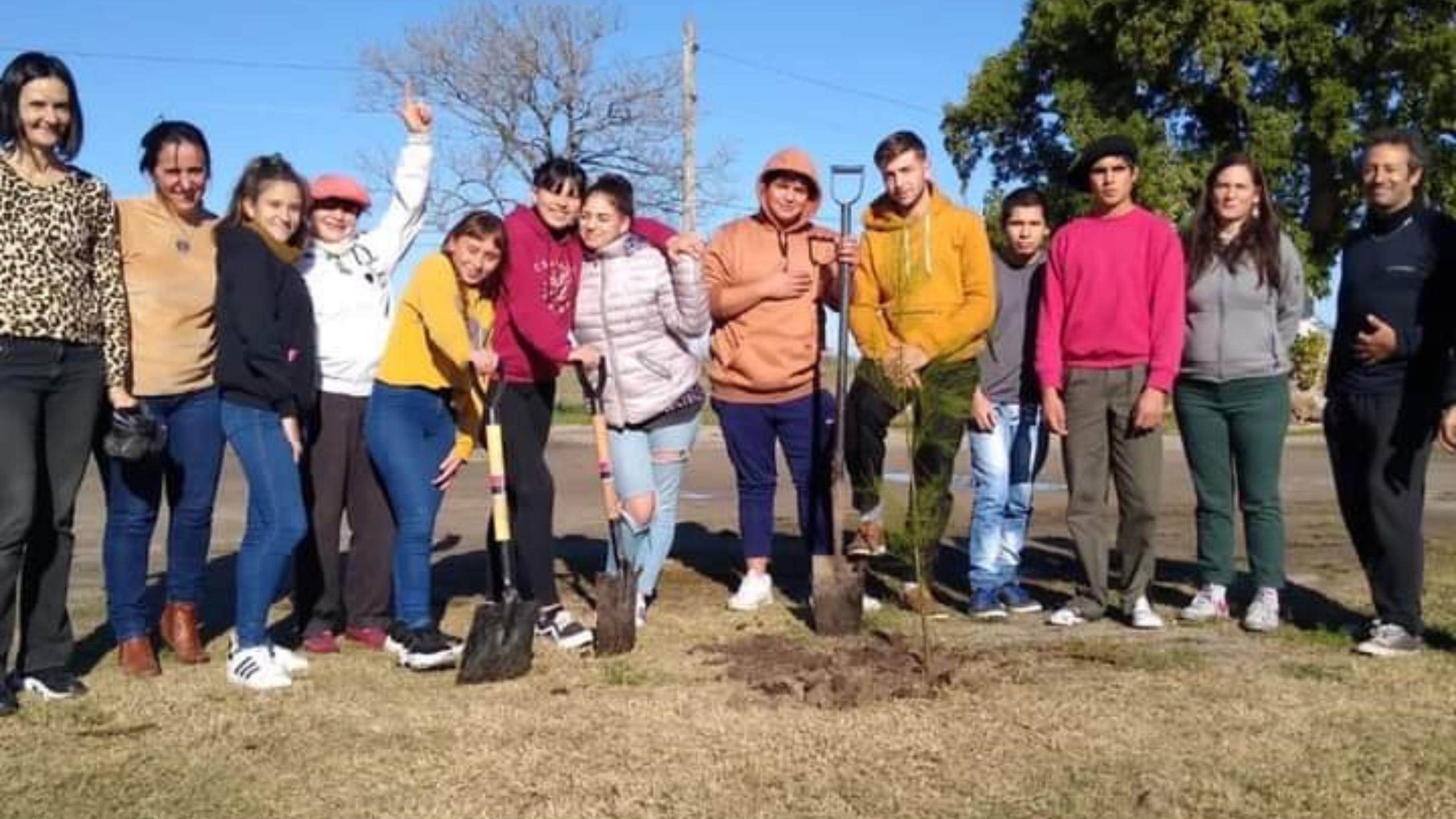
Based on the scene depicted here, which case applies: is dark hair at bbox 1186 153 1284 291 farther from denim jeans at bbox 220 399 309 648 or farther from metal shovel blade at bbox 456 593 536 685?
denim jeans at bbox 220 399 309 648

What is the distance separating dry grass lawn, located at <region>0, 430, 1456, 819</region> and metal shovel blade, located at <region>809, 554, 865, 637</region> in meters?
0.09

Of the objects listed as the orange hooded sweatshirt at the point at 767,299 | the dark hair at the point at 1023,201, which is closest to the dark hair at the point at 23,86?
the orange hooded sweatshirt at the point at 767,299

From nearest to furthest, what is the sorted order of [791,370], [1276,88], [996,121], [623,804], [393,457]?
[623,804]
[393,457]
[791,370]
[1276,88]
[996,121]

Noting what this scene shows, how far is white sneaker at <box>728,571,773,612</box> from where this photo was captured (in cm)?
695

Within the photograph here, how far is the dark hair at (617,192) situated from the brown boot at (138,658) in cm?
258

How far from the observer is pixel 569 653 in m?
5.97

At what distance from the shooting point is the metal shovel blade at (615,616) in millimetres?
5973

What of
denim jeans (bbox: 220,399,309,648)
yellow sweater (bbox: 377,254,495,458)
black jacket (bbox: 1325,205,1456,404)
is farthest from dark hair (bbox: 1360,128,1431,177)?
denim jeans (bbox: 220,399,309,648)

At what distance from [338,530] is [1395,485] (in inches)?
176

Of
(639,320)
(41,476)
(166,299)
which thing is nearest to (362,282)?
(166,299)

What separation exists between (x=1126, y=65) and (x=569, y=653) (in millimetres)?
21480

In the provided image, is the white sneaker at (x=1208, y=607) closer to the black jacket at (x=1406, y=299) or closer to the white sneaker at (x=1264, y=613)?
the white sneaker at (x=1264, y=613)

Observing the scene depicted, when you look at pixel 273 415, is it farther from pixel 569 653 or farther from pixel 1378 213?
pixel 1378 213

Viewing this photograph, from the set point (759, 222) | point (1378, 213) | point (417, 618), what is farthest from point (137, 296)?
point (1378, 213)
